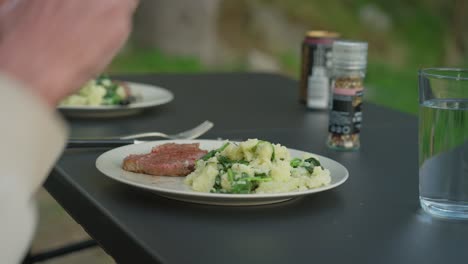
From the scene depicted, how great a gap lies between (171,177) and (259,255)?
322 millimetres

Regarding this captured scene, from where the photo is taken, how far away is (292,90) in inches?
94.6

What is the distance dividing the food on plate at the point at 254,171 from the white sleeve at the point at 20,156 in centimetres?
49

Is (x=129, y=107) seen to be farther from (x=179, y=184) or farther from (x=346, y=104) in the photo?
(x=179, y=184)

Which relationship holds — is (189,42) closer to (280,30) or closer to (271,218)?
(280,30)

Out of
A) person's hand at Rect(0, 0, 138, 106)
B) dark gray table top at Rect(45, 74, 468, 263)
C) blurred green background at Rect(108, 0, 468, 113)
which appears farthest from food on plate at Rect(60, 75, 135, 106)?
blurred green background at Rect(108, 0, 468, 113)

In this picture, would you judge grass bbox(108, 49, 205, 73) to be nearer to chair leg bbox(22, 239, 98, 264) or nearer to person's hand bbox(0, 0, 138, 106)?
chair leg bbox(22, 239, 98, 264)

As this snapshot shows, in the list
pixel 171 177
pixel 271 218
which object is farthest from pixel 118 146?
pixel 271 218

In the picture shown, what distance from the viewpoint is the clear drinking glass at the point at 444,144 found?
119 cm

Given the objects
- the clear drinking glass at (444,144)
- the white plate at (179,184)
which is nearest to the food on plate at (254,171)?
the white plate at (179,184)

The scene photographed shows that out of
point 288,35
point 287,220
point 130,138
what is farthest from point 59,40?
point 288,35

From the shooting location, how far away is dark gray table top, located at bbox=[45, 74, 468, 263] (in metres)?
1.03

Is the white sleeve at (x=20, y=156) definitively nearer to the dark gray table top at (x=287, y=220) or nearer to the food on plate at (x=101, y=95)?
the dark gray table top at (x=287, y=220)

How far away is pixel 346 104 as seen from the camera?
5.32ft

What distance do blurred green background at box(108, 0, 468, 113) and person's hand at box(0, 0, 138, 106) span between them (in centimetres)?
584
